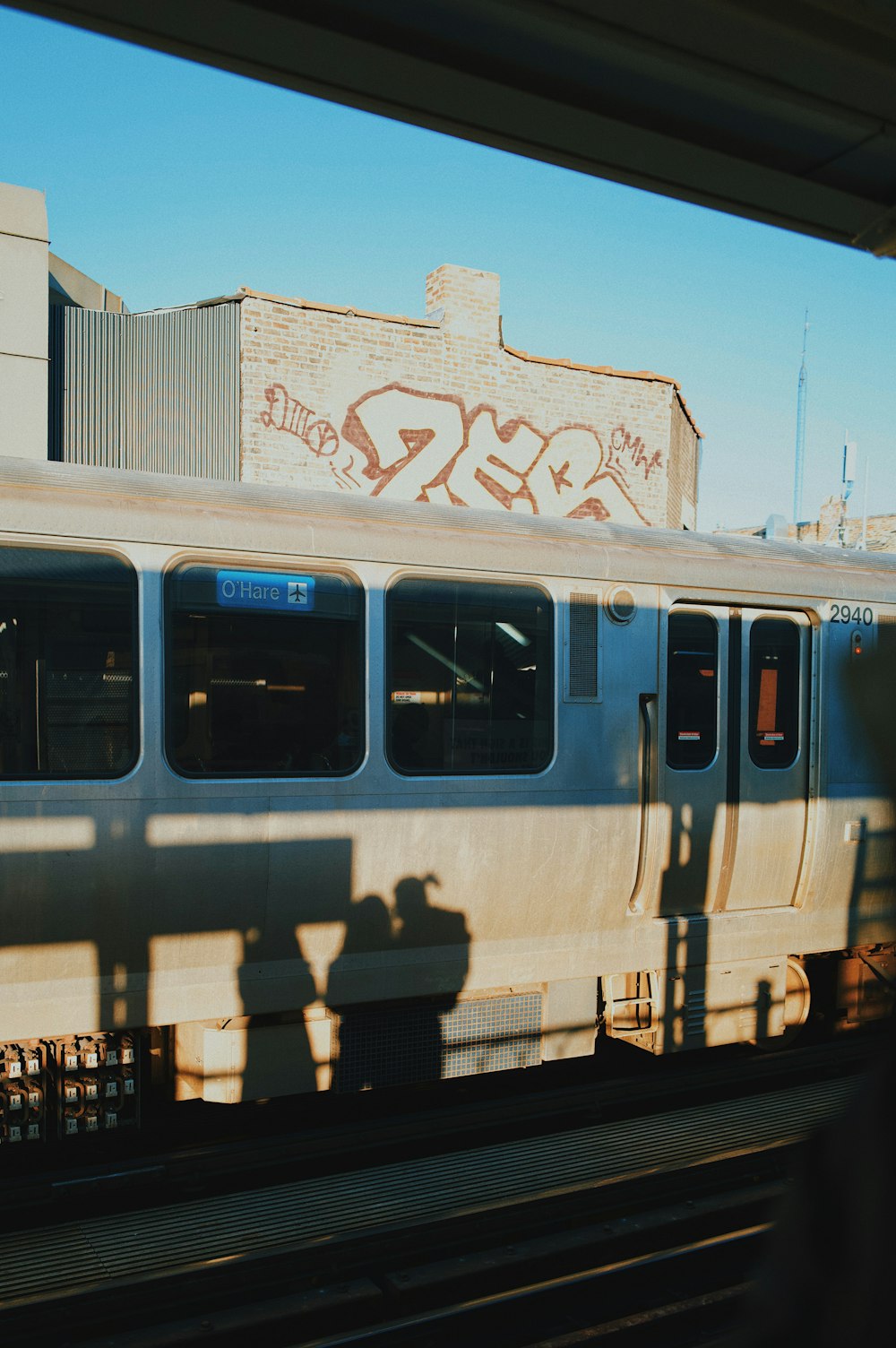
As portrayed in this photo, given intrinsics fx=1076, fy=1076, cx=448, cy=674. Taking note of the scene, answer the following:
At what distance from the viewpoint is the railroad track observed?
13.6 feet

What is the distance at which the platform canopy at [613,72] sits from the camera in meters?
2.38

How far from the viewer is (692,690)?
6.36m

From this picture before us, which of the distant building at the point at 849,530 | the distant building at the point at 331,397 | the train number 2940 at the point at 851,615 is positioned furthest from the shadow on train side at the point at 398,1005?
the distant building at the point at 849,530

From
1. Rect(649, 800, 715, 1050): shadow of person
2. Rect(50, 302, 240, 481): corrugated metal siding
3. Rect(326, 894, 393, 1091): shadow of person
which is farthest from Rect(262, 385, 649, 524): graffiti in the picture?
Rect(326, 894, 393, 1091): shadow of person

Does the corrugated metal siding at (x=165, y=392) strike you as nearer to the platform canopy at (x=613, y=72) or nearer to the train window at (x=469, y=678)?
the train window at (x=469, y=678)

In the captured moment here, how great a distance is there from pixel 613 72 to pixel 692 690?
417cm

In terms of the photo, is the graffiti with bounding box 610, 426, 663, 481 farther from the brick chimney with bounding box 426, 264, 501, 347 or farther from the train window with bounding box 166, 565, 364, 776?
the train window with bounding box 166, 565, 364, 776

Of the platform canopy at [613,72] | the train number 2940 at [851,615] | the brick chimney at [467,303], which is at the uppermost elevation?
the brick chimney at [467,303]

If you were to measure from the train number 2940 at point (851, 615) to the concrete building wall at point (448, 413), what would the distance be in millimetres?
7691

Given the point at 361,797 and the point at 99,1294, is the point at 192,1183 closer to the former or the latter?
the point at 99,1294

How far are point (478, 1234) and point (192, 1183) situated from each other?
1.37m

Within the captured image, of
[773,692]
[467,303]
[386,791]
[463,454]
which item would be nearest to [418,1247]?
[386,791]

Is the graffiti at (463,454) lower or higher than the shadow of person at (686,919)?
higher

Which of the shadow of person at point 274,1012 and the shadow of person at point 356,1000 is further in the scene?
the shadow of person at point 356,1000
